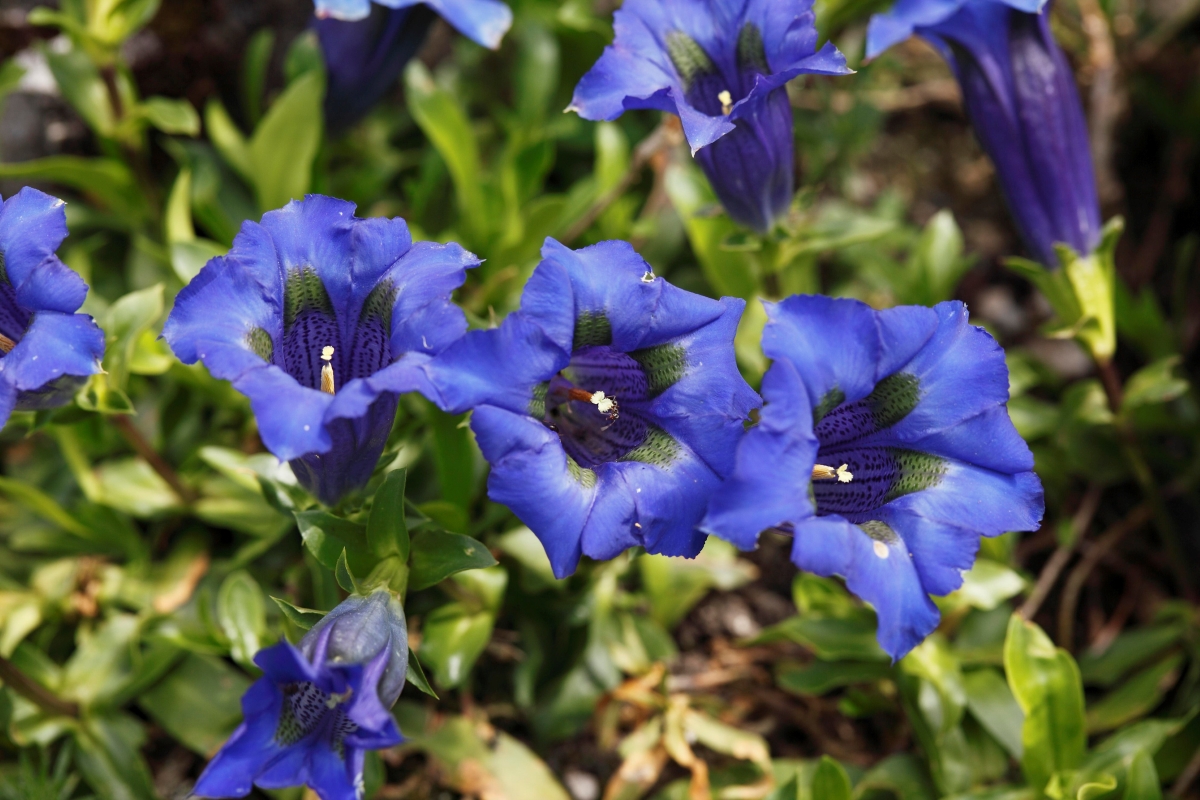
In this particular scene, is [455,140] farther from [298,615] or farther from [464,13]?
[298,615]

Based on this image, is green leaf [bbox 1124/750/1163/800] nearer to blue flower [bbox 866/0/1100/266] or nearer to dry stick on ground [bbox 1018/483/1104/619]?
dry stick on ground [bbox 1018/483/1104/619]

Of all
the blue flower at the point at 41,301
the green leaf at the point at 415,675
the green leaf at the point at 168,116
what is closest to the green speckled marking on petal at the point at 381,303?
the blue flower at the point at 41,301

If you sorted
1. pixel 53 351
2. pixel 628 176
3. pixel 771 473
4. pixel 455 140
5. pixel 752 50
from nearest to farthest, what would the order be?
1. pixel 771 473
2. pixel 53 351
3. pixel 752 50
4. pixel 455 140
5. pixel 628 176

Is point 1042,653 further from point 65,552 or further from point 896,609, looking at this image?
point 65,552

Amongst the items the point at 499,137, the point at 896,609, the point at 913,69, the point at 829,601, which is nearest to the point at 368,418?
the point at 896,609

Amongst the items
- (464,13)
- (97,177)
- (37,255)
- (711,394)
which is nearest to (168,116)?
(97,177)

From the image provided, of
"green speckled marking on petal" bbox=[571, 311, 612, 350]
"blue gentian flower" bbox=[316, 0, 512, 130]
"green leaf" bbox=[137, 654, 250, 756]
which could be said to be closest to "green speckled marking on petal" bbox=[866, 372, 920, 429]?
"green speckled marking on petal" bbox=[571, 311, 612, 350]
